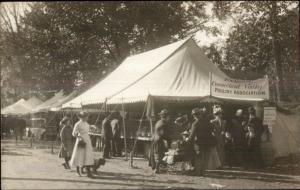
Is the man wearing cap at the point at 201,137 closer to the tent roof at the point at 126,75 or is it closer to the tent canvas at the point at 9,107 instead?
the tent roof at the point at 126,75

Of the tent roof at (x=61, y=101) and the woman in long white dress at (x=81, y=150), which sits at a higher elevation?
the tent roof at (x=61, y=101)

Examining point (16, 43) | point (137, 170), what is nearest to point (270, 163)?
point (137, 170)

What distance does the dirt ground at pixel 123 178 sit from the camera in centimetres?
899

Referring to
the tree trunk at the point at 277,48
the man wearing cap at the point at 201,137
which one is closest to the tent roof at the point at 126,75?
the man wearing cap at the point at 201,137

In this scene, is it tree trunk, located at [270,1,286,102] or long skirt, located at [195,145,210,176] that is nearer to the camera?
long skirt, located at [195,145,210,176]

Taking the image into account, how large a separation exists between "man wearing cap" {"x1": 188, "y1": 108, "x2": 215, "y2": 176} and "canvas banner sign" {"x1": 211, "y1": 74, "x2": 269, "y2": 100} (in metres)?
1.32

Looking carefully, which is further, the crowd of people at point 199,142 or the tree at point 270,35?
the tree at point 270,35

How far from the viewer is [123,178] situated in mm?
10781

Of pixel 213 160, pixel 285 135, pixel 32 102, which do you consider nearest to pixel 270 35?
pixel 285 135

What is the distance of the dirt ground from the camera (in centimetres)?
899

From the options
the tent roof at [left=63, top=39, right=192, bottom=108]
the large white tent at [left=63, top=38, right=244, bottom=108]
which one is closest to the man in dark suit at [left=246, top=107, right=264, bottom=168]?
the large white tent at [left=63, top=38, right=244, bottom=108]

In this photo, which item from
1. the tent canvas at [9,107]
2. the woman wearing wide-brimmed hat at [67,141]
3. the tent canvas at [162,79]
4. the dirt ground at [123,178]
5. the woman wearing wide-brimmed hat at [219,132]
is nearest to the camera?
the tent canvas at [9,107]

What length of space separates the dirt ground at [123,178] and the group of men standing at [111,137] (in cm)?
199

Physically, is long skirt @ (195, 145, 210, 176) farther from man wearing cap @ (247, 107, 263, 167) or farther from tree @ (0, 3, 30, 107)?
tree @ (0, 3, 30, 107)
